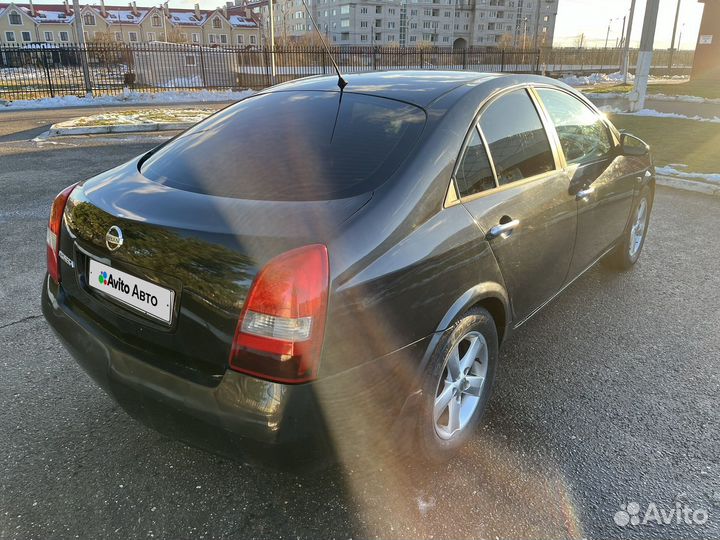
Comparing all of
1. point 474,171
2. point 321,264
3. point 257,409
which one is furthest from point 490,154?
point 257,409

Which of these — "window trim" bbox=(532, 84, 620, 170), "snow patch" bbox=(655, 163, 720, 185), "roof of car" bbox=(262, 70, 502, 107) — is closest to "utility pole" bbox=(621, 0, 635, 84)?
"snow patch" bbox=(655, 163, 720, 185)

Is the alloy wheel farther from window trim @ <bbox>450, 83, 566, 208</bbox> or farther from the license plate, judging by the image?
the license plate

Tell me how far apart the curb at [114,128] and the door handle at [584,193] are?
9643mm

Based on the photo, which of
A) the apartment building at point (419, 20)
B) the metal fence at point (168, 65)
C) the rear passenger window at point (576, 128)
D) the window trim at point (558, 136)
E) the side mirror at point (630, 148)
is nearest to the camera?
the window trim at point (558, 136)

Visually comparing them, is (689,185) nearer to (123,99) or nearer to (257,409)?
(257,409)

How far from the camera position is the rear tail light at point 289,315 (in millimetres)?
1685

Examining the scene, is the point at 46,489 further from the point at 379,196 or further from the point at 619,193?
the point at 619,193

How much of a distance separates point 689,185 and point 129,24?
9994 cm

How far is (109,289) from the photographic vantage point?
208 centimetres

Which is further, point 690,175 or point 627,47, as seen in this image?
point 627,47

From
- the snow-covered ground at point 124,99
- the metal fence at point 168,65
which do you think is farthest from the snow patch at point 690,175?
the metal fence at point 168,65

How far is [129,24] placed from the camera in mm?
88938
